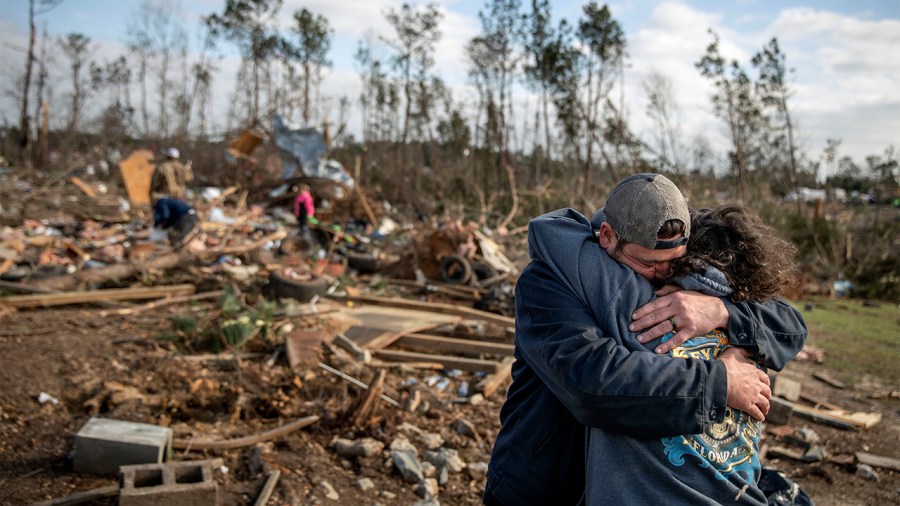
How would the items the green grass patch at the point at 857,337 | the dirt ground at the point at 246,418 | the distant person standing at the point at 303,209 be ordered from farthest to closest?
1. the distant person standing at the point at 303,209
2. the green grass patch at the point at 857,337
3. the dirt ground at the point at 246,418

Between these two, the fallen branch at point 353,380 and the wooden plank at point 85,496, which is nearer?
the wooden plank at point 85,496

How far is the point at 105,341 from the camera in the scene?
701cm

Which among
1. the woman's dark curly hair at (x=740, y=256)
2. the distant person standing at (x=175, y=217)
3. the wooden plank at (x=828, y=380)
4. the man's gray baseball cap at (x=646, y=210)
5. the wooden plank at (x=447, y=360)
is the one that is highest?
the man's gray baseball cap at (x=646, y=210)

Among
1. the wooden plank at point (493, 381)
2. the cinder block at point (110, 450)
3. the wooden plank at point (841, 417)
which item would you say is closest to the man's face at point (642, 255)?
the cinder block at point (110, 450)

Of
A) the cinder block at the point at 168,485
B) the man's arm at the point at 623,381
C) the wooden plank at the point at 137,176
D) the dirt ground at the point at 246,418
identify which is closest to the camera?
the man's arm at the point at 623,381

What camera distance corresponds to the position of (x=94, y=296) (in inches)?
344

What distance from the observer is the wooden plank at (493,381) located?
655cm

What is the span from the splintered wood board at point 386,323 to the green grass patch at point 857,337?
4.39 m

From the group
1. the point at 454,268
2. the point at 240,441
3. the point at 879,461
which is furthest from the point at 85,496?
the point at 454,268

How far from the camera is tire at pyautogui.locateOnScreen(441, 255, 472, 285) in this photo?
36.2 feet

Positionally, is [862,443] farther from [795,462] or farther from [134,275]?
[134,275]

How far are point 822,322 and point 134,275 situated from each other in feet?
34.9

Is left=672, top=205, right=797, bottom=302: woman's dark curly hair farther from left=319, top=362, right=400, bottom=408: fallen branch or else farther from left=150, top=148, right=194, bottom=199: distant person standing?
left=150, top=148, right=194, bottom=199: distant person standing

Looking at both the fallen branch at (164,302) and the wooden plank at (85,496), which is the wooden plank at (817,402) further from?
the fallen branch at (164,302)
